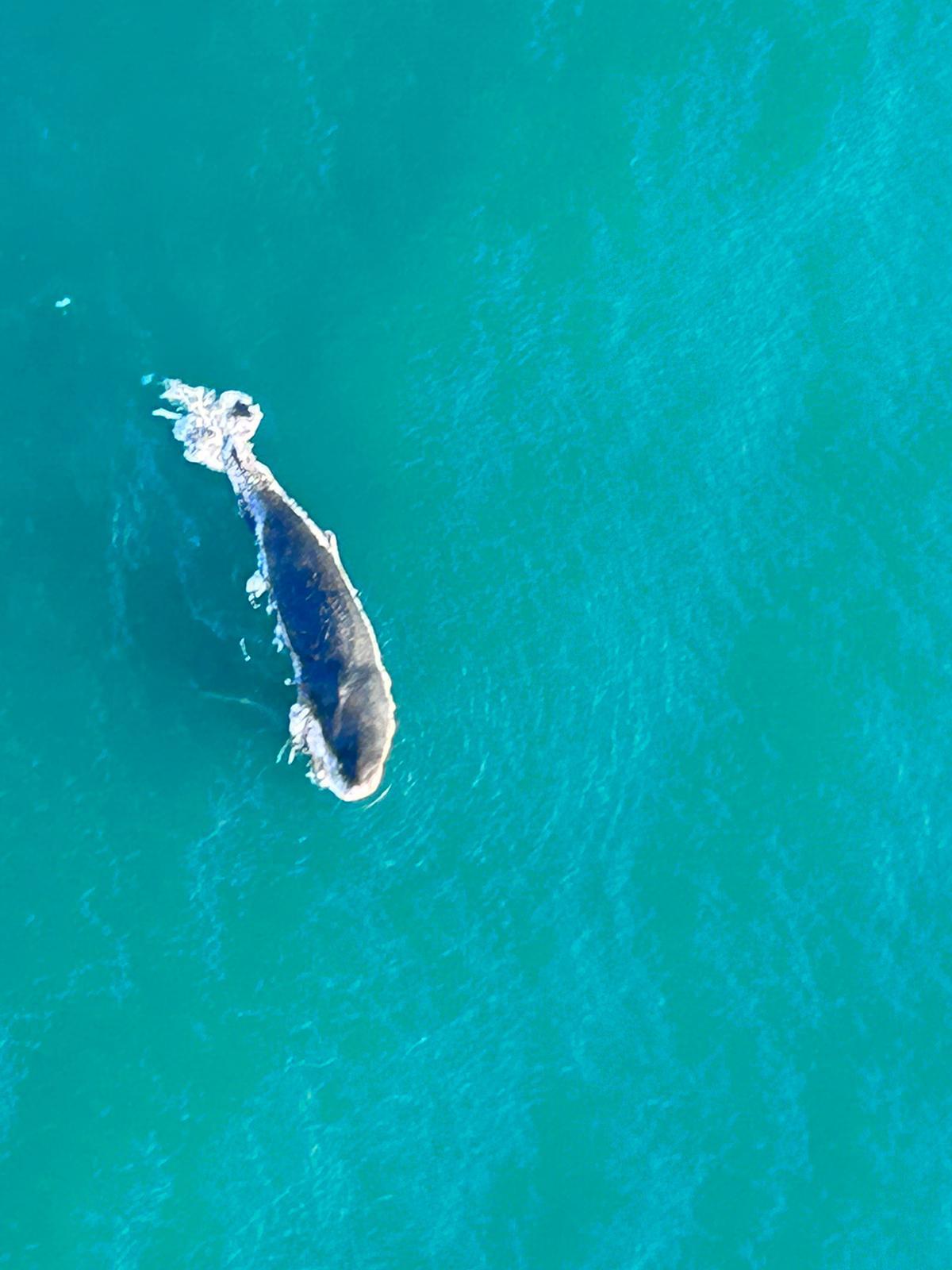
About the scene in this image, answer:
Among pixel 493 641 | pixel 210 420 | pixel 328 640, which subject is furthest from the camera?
pixel 210 420

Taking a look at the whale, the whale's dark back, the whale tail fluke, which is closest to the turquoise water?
the whale tail fluke

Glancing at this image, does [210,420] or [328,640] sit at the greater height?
[210,420]

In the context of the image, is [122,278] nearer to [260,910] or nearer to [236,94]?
[236,94]

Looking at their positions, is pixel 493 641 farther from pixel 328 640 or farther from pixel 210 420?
pixel 210 420

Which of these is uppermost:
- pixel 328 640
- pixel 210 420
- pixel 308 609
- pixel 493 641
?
pixel 210 420

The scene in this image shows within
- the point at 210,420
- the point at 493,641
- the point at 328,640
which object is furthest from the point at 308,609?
the point at 210,420

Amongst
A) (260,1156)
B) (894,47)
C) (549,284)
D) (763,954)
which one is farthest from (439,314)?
(260,1156)

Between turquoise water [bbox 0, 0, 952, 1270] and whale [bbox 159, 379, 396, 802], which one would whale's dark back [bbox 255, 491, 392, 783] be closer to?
whale [bbox 159, 379, 396, 802]
